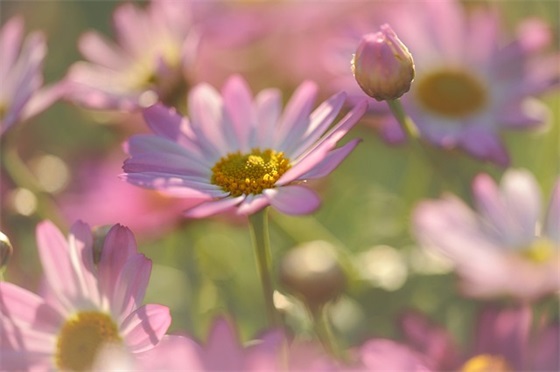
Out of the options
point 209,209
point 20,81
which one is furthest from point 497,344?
point 20,81

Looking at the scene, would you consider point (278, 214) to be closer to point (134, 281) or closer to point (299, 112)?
point (299, 112)

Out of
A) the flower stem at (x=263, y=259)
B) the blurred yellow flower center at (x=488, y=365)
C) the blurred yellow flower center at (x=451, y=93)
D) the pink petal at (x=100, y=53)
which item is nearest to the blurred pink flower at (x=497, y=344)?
the blurred yellow flower center at (x=488, y=365)

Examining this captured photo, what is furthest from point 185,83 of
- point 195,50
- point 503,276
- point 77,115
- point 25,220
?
point 77,115

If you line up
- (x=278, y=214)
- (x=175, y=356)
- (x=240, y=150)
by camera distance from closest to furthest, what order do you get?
Answer: 1. (x=175, y=356)
2. (x=240, y=150)
3. (x=278, y=214)

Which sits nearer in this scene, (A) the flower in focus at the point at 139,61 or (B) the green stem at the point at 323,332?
(B) the green stem at the point at 323,332

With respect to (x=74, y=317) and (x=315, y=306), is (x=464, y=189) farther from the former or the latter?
(x=74, y=317)

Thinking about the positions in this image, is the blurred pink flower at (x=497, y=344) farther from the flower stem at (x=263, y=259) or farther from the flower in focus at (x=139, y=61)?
the flower in focus at (x=139, y=61)

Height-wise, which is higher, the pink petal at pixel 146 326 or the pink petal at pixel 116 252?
the pink petal at pixel 116 252
